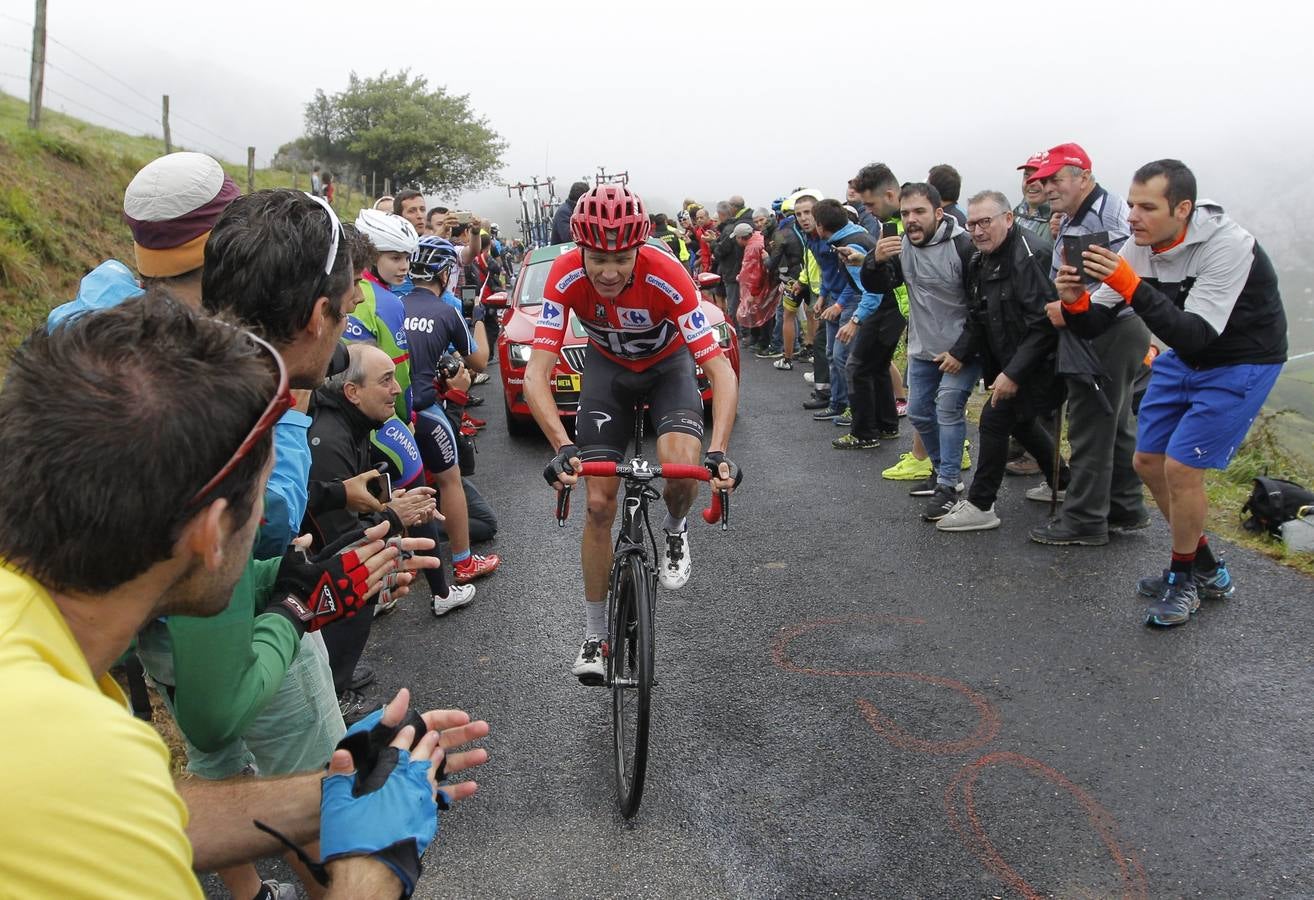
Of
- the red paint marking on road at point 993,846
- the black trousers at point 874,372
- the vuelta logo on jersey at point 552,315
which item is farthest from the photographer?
the black trousers at point 874,372

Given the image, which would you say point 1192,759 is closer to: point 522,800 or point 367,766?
point 522,800

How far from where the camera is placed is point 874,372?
8383 millimetres

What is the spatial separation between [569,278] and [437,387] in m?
1.96

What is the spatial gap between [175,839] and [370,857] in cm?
50

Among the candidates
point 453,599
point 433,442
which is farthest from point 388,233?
point 453,599

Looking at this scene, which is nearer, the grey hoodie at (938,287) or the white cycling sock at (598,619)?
the white cycling sock at (598,619)

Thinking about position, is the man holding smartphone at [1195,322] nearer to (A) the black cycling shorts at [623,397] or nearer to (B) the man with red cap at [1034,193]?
(B) the man with red cap at [1034,193]

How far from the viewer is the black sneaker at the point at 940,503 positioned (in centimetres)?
654

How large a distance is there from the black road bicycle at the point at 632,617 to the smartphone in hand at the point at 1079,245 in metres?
2.47

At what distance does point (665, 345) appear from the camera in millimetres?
4457

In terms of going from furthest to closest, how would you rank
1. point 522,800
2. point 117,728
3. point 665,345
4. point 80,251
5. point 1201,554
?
point 80,251
point 1201,554
point 665,345
point 522,800
point 117,728

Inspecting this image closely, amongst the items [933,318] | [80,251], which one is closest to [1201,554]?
[933,318]

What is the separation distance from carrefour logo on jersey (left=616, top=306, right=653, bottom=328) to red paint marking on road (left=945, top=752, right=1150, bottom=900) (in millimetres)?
2369

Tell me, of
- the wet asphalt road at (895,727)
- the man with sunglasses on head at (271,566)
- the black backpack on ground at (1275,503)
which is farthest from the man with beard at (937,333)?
the man with sunglasses on head at (271,566)
